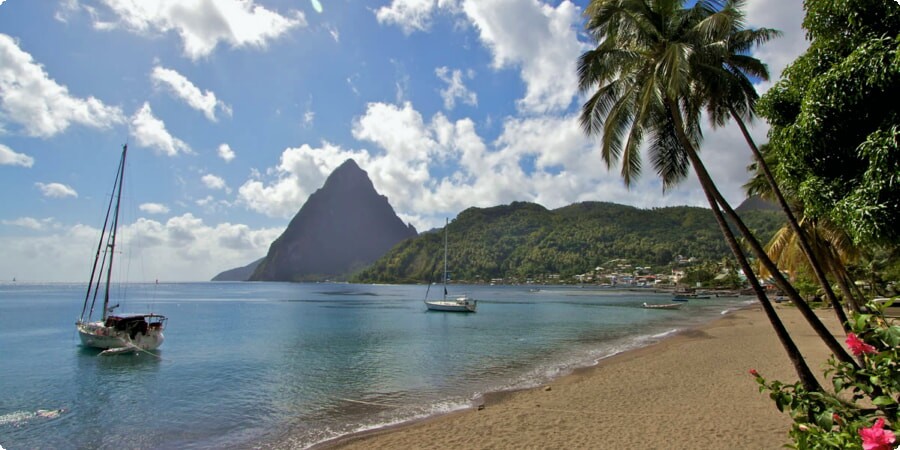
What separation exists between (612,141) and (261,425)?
34.9ft

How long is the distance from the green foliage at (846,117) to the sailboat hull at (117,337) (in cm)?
2727

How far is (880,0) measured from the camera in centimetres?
386

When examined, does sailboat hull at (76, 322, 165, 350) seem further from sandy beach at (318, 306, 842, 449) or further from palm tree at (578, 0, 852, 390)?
palm tree at (578, 0, 852, 390)

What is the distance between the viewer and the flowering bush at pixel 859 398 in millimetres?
2818

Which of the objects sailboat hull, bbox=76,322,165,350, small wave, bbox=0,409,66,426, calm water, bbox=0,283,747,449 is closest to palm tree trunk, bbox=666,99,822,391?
calm water, bbox=0,283,747,449

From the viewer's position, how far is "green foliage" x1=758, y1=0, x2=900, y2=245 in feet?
11.6

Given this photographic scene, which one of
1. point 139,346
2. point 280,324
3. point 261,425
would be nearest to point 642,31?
point 261,425

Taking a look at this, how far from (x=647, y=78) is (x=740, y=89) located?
1.48 metres

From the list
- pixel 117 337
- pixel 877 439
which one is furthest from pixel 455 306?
pixel 877 439

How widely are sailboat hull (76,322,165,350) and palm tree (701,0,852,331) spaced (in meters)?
26.4

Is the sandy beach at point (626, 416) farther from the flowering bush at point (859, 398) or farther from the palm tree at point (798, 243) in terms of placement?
the flowering bush at point (859, 398)

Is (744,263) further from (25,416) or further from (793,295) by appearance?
(25,416)

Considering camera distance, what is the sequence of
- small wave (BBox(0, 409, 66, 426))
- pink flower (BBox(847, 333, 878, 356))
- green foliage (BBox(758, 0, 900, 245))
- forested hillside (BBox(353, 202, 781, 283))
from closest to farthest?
pink flower (BBox(847, 333, 878, 356)), green foliage (BBox(758, 0, 900, 245)), small wave (BBox(0, 409, 66, 426)), forested hillside (BBox(353, 202, 781, 283))

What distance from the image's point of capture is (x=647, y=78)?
8.06 m
